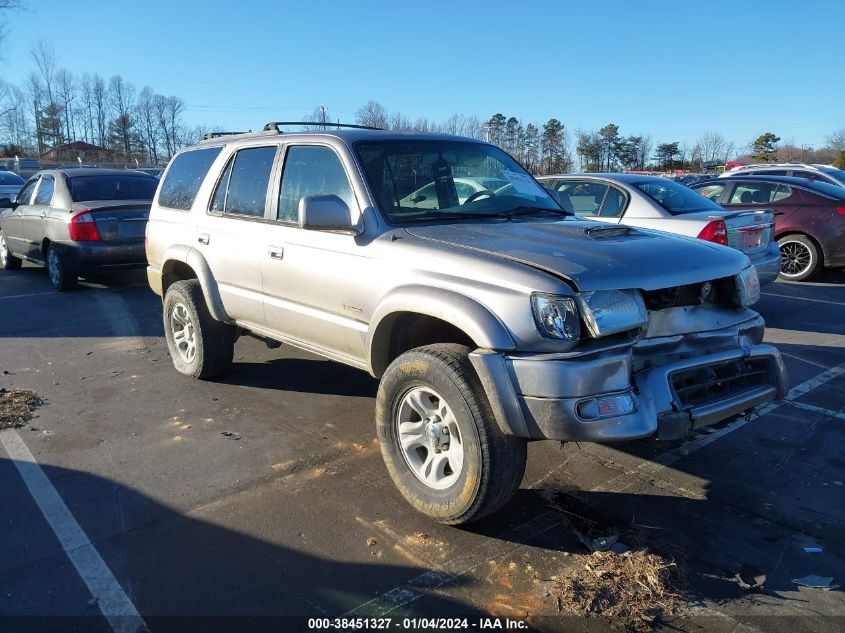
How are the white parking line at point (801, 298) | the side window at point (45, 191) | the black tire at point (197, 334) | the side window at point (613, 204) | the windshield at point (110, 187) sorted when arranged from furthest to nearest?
the side window at point (45, 191) < the windshield at point (110, 187) < the white parking line at point (801, 298) < the side window at point (613, 204) < the black tire at point (197, 334)

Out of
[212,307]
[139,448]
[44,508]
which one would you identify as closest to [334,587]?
[44,508]

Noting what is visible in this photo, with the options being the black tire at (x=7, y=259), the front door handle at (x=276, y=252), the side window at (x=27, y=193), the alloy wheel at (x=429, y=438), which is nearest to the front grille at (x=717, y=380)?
the alloy wheel at (x=429, y=438)

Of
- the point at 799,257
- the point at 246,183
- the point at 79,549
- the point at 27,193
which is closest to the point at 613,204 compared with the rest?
the point at 799,257

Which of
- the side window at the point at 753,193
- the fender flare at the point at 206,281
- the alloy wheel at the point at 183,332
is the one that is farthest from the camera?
the side window at the point at 753,193

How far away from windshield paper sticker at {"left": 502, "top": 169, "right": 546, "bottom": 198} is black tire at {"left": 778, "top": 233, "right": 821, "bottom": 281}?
7.42 metres

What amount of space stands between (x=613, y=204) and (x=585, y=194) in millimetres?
436

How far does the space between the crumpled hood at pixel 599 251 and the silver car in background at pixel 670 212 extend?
350cm

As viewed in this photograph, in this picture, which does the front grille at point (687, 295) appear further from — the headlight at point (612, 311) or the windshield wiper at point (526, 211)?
the windshield wiper at point (526, 211)

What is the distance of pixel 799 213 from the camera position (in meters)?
10.6

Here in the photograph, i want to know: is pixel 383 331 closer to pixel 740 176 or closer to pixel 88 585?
pixel 88 585

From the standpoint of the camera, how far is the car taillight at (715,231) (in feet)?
24.4

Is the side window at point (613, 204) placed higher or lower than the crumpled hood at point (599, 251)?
higher

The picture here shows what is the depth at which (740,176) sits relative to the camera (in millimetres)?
11375

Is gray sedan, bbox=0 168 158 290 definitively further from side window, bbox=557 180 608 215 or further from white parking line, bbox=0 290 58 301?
side window, bbox=557 180 608 215
